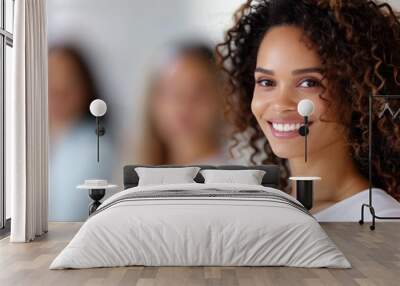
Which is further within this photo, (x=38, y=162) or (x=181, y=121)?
(x=181, y=121)

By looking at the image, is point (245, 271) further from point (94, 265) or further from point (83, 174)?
point (83, 174)

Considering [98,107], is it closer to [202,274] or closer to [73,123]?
[73,123]

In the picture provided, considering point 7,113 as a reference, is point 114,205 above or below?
below

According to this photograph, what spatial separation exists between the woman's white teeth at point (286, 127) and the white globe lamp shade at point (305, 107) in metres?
0.34

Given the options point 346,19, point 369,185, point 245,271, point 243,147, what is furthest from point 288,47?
point 245,271

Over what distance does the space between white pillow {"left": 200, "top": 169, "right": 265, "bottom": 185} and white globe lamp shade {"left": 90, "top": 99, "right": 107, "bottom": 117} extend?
149 cm

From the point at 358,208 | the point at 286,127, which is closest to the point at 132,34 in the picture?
the point at 286,127

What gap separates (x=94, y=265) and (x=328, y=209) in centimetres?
374

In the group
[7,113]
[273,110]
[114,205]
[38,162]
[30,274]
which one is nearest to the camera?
[30,274]

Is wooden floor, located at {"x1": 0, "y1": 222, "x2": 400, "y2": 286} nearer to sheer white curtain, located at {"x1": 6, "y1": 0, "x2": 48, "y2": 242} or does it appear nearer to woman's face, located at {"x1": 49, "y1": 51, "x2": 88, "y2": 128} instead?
sheer white curtain, located at {"x1": 6, "y1": 0, "x2": 48, "y2": 242}

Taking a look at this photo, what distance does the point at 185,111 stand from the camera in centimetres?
784

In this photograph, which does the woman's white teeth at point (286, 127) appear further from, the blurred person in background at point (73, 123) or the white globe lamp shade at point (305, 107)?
the blurred person in background at point (73, 123)

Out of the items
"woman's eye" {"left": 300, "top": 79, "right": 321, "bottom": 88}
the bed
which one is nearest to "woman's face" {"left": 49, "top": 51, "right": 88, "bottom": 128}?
"woman's eye" {"left": 300, "top": 79, "right": 321, "bottom": 88}

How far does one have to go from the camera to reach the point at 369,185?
755cm
